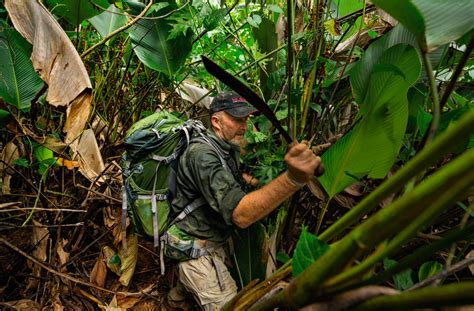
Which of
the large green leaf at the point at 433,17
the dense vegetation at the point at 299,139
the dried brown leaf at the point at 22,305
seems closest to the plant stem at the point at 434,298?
the dense vegetation at the point at 299,139

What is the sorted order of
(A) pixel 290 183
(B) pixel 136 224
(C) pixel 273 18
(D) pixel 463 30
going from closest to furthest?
(D) pixel 463 30
(A) pixel 290 183
(B) pixel 136 224
(C) pixel 273 18

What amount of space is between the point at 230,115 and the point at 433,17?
3.12ft

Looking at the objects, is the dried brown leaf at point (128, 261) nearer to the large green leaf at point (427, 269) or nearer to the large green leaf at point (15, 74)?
the large green leaf at point (15, 74)

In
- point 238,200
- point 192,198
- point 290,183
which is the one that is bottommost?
point 192,198

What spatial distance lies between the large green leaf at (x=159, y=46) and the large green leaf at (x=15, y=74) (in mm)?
564

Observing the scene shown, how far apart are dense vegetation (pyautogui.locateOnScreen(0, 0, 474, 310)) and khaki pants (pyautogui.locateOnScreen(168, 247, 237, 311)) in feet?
0.29

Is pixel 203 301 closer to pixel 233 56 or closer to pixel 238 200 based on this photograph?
pixel 238 200

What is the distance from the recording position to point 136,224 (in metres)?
1.48

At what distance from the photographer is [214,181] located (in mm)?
1247

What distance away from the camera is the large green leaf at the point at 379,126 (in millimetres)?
890

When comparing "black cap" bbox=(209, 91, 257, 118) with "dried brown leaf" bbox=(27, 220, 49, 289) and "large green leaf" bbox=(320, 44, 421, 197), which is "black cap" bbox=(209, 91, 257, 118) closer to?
"large green leaf" bbox=(320, 44, 421, 197)

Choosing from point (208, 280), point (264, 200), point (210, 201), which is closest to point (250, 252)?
point (208, 280)

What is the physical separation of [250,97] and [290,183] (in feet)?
1.55

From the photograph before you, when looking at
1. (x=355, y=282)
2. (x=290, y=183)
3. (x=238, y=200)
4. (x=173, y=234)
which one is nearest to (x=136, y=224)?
Answer: (x=173, y=234)
